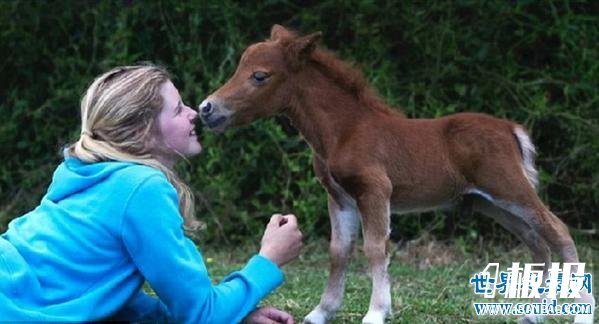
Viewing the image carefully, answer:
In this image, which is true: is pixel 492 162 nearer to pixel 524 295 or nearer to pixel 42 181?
pixel 524 295

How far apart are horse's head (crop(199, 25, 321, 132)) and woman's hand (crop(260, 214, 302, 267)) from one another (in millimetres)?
1237

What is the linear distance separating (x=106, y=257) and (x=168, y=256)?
240 mm

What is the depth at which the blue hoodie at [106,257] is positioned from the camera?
347 cm

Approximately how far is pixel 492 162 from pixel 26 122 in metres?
6.30

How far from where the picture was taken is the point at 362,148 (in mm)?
4980

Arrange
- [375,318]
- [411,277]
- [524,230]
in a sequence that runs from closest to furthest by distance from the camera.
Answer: [375,318] → [524,230] → [411,277]

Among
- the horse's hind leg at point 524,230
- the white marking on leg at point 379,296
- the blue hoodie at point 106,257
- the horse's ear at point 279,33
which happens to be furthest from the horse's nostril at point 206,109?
the horse's hind leg at point 524,230

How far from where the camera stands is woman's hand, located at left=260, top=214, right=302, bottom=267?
3795 mm

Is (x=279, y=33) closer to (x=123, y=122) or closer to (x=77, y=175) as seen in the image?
(x=123, y=122)

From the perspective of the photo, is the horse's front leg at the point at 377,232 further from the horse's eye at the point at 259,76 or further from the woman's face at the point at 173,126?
the woman's face at the point at 173,126

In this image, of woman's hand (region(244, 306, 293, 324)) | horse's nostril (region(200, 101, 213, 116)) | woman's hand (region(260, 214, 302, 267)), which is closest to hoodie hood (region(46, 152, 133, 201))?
woman's hand (region(260, 214, 302, 267))

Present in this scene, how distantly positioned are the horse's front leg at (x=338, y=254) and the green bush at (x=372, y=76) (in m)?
3.72

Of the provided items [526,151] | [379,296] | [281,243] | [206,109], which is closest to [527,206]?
[526,151]

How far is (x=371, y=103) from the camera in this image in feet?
17.3
